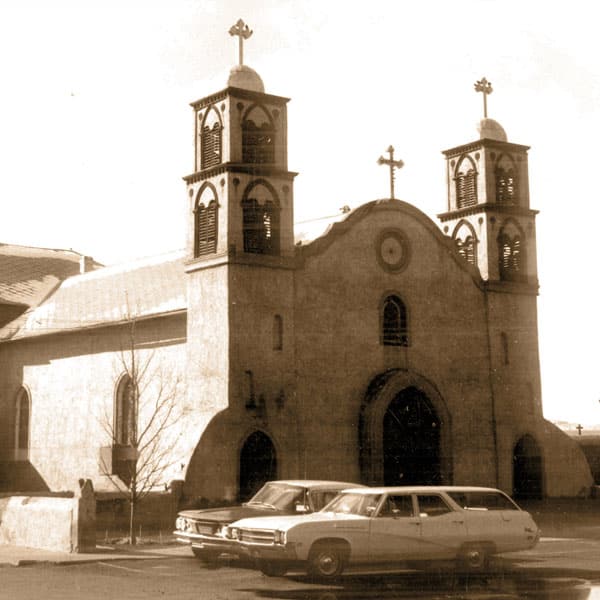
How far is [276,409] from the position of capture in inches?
1174

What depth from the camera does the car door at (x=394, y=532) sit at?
16719mm

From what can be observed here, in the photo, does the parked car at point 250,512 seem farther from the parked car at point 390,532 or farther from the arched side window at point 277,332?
the arched side window at point 277,332

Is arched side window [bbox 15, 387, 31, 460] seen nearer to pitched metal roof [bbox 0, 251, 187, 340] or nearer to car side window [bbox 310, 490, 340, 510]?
pitched metal roof [bbox 0, 251, 187, 340]

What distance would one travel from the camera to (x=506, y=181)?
1465 inches

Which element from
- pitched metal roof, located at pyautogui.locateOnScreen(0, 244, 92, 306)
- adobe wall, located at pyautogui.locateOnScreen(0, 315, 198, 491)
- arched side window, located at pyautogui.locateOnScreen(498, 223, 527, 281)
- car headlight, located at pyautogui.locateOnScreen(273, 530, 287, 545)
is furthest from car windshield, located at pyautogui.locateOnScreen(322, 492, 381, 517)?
pitched metal roof, located at pyautogui.locateOnScreen(0, 244, 92, 306)

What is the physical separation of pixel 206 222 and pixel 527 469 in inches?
554

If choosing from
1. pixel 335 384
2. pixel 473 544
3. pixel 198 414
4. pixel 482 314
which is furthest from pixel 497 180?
pixel 473 544

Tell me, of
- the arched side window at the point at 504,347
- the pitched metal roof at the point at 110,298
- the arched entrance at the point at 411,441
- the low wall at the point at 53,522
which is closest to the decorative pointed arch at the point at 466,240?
the arched side window at the point at 504,347

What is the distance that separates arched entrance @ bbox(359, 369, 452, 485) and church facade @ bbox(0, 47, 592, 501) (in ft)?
0.18

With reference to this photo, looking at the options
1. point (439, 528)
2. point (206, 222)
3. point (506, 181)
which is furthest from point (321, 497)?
point (506, 181)

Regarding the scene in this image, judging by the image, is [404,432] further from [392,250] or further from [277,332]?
[392,250]

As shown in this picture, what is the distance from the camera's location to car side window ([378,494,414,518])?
1705 centimetres

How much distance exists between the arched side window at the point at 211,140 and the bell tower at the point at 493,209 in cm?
1024

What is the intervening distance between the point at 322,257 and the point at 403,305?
3563 mm
